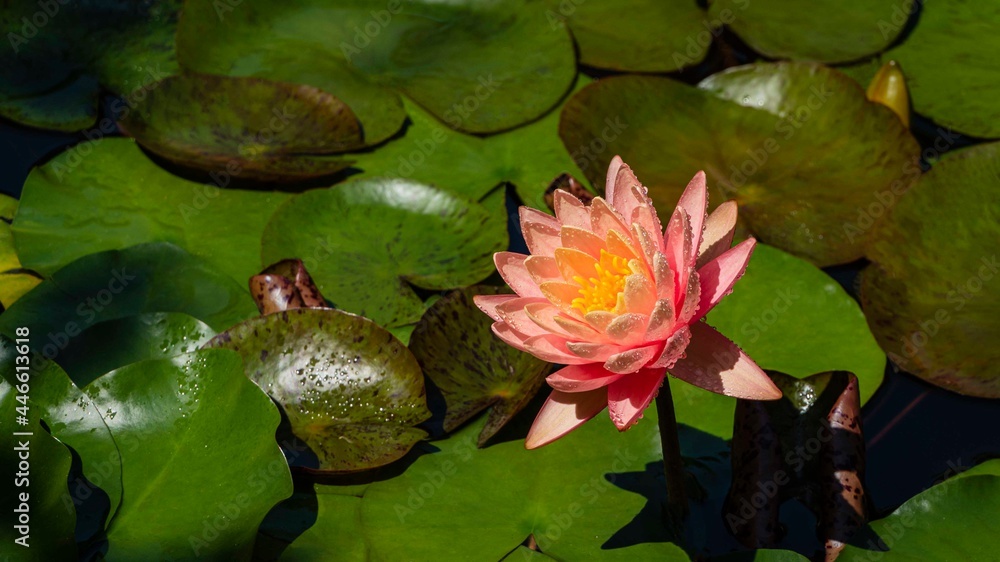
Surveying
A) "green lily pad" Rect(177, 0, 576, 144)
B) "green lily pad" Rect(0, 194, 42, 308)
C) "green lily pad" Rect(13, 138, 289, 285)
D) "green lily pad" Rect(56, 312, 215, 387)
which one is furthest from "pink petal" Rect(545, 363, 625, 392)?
"green lily pad" Rect(0, 194, 42, 308)

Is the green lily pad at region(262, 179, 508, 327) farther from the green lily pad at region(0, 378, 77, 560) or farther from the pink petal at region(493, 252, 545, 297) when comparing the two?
the green lily pad at region(0, 378, 77, 560)

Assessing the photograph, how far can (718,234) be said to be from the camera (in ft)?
5.47

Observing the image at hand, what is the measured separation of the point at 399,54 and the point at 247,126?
2.33ft

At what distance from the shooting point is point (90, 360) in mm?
2225

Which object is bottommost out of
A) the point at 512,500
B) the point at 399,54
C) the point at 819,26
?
the point at 512,500

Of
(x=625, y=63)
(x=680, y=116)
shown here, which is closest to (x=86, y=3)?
(x=625, y=63)

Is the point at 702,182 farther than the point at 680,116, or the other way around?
the point at 680,116

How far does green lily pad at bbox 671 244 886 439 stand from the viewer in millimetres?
2264

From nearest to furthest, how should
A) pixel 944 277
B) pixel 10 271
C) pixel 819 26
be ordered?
pixel 944 277 < pixel 10 271 < pixel 819 26

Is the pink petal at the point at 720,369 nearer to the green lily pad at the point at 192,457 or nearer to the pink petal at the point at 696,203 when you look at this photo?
the pink petal at the point at 696,203

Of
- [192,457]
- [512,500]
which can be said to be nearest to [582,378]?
[512,500]

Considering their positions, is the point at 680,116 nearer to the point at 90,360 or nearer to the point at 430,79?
the point at 430,79

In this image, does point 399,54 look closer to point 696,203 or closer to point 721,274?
point 696,203

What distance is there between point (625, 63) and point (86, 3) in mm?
2213
